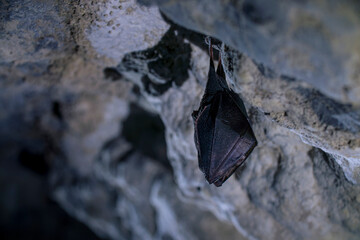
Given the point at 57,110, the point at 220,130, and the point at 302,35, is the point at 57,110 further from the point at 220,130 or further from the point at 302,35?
the point at 302,35

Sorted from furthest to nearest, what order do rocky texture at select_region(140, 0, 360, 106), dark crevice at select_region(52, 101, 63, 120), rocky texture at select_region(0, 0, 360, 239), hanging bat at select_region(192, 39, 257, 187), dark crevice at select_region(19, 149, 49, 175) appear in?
1. dark crevice at select_region(19, 149, 49, 175)
2. dark crevice at select_region(52, 101, 63, 120)
3. hanging bat at select_region(192, 39, 257, 187)
4. rocky texture at select_region(0, 0, 360, 239)
5. rocky texture at select_region(140, 0, 360, 106)

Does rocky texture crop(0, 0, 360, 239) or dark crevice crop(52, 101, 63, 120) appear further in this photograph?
dark crevice crop(52, 101, 63, 120)

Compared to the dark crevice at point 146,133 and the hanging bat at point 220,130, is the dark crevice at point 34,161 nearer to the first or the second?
the dark crevice at point 146,133

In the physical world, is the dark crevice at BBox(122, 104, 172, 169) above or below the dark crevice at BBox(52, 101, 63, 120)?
above

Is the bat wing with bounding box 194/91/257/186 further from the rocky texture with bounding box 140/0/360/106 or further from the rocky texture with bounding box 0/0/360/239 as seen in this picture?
the rocky texture with bounding box 140/0/360/106

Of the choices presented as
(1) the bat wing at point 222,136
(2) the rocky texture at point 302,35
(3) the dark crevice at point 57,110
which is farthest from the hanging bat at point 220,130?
(3) the dark crevice at point 57,110

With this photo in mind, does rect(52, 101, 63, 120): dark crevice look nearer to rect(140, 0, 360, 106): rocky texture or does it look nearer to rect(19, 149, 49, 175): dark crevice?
rect(19, 149, 49, 175): dark crevice

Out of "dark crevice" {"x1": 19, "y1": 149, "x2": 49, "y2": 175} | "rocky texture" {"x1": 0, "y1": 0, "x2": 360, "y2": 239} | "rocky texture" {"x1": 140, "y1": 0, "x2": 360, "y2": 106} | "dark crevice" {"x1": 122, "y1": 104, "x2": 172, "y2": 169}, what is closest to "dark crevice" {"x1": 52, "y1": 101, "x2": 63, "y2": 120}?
"rocky texture" {"x1": 0, "y1": 0, "x2": 360, "y2": 239}

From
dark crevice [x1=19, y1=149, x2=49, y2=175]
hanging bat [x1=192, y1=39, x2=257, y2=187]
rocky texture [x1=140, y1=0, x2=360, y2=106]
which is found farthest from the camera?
dark crevice [x1=19, y1=149, x2=49, y2=175]

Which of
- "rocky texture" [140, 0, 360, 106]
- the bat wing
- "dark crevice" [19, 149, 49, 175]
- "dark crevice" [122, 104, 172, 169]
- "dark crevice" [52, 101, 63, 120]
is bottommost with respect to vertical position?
"dark crevice" [19, 149, 49, 175]
